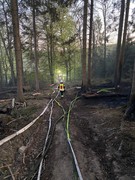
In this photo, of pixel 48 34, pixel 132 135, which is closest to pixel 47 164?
pixel 132 135

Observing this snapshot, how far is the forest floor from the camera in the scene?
166 inches

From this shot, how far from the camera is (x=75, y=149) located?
517cm

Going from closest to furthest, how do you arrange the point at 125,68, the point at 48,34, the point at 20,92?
1. the point at 20,92
2. the point at 48,34
3. the point at 125,68

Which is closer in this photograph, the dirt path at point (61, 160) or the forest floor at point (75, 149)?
the dirt path at point (61, 160)

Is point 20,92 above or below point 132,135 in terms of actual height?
above

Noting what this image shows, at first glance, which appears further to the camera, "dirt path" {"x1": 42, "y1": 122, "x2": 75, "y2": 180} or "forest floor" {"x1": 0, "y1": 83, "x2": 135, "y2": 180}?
"forest floor" {"x1": 0, "y1": 83, "x2": 135, "y2": 180}

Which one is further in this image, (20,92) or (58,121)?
(20,92)

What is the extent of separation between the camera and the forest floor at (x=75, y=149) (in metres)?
4.22

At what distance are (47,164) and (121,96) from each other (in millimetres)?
9063

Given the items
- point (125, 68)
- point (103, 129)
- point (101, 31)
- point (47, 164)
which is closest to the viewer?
point (47, 164)

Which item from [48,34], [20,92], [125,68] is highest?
[48,34]

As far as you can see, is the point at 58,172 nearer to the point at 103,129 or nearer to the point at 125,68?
the point at 103,129

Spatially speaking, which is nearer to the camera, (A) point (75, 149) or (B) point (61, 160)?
(B) point (61, 160)

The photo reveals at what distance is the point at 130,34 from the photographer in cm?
2406
